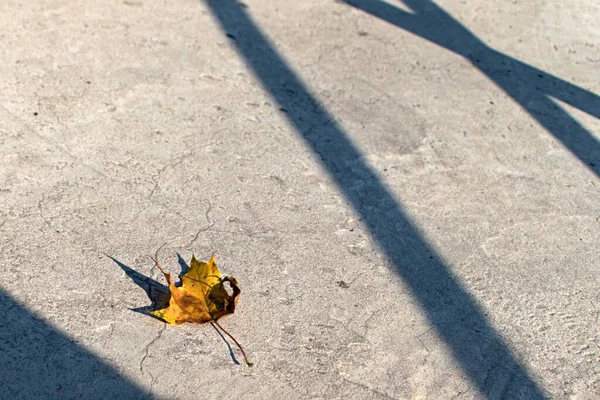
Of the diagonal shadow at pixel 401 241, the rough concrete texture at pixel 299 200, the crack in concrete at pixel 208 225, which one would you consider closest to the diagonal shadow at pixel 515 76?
the rough concrete texture at pixel 299 200

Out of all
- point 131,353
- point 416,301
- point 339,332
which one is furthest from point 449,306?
point 131,353

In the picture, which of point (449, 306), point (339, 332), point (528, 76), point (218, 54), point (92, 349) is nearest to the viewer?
point (92, 349)

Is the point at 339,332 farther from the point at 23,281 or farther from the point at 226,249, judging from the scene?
the point at 23,281

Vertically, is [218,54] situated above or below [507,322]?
below

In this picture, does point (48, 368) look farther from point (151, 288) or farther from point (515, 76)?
point (515, 76)

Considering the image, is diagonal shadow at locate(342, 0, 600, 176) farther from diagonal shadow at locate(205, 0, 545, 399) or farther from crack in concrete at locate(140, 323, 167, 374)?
crack in concrete at locate(140, 323, 167, 374)
